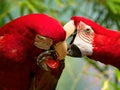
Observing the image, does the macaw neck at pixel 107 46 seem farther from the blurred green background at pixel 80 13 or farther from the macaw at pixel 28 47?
the blurred green background at pixel 80 13

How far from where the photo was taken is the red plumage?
0.63 meters

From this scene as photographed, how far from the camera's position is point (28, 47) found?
1.90 ft

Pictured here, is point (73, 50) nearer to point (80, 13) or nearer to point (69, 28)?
point (69, 28)

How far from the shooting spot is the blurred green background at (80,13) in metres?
1.00

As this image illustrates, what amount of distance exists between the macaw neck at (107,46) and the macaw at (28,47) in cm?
7

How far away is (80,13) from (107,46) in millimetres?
710

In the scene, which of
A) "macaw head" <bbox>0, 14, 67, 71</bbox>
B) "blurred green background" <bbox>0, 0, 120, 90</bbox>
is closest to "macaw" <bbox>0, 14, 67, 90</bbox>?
"macaw head" <bbox>0, 14, 67, 71</bbox>

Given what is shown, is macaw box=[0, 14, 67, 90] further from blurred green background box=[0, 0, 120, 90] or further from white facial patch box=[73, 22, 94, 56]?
blurred green background box=[0, 0, 120, 90]

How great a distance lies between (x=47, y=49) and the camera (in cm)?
59

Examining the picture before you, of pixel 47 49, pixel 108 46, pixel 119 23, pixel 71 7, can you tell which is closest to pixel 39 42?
pixel 47 49

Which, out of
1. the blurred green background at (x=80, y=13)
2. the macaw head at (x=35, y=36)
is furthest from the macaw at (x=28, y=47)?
the blurred green background at (x=80, y=13)

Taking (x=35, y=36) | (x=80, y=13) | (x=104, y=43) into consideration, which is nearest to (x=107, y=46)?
(x=104, y=43)

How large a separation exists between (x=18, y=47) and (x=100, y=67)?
66 cm

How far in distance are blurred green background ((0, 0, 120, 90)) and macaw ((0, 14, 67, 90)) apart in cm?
28
